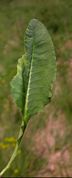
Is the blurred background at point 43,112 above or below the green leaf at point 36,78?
below

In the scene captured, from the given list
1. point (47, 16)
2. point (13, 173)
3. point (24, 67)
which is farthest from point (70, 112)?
point (24, 67)

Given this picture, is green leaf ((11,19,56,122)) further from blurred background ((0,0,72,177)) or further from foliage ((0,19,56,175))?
blurred background ((0,0,72,177))

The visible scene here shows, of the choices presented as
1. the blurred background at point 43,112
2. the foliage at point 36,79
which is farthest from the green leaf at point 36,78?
the blurred background at point 43,112

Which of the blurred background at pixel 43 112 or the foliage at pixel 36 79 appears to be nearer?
the foliage at pixel 36 79

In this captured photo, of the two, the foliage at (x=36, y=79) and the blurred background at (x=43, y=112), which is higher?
the foliage at (x=36, y=79)

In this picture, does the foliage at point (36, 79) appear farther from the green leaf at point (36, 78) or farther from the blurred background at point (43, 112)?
the blurred background at point (43, 112)

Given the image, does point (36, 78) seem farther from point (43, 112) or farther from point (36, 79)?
point (43, 112)

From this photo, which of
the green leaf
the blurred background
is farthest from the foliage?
the blurred background

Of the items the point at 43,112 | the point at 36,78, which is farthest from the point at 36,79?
the point at 43,112
